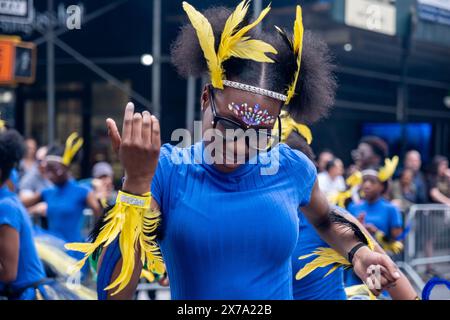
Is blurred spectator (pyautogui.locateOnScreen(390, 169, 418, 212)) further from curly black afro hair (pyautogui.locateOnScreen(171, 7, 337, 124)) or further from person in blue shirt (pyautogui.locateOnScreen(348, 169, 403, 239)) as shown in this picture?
curly black afro hair (pyautogui.locateOnScreen(171, 7, 337, 124))

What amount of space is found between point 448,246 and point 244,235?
812cm

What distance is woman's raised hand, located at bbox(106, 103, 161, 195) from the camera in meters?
1.86

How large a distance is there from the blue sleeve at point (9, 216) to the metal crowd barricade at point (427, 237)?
20.0ft

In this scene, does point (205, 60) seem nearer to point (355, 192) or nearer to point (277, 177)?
point (277, 177)

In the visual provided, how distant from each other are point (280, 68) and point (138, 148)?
685mm

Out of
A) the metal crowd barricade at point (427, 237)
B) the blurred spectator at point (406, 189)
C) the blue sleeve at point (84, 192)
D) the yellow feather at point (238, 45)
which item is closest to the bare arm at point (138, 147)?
the yellow feather at point (238, 45)

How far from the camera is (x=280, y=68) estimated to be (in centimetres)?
232

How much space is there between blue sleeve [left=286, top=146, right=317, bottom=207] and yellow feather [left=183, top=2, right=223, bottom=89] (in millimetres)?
436

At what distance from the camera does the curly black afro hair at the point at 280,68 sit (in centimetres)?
224

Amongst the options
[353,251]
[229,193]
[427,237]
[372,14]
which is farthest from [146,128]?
[427,237]

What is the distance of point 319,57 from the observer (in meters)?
2.53

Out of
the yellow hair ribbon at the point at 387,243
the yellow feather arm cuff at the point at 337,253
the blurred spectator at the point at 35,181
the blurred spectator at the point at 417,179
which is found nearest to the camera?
the yellow feather arm cuff at the point at 337,253

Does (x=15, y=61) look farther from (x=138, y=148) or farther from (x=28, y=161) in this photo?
(x=138, y=148)

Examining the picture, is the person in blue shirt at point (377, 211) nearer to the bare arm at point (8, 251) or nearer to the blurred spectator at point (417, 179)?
the blurred spectator at point (417, 179)
